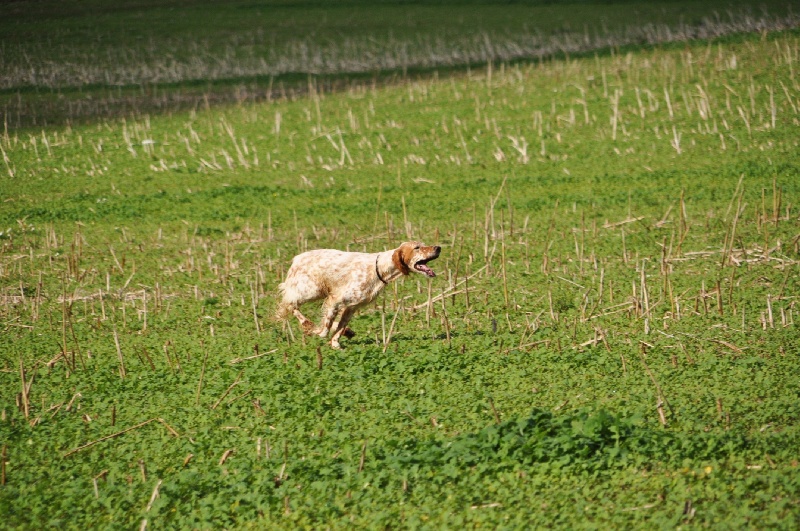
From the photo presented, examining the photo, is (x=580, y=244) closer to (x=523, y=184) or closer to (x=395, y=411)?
(x=523, y=184)

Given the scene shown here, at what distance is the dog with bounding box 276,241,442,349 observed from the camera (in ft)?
35.0

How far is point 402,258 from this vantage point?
1066cm

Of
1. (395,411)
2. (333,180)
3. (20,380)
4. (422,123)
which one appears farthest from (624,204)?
(20,380)

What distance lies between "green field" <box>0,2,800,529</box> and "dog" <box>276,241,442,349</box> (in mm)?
385

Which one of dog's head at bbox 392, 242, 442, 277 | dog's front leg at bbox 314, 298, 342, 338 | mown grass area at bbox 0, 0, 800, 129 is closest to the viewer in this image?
dog's head at bbox 392, 242, 442, 277

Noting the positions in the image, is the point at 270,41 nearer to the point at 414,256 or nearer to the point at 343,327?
the point at 343,327

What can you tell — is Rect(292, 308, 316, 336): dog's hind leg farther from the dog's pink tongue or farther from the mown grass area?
the mown grass area

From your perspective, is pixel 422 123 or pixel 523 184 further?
pixel 422 123

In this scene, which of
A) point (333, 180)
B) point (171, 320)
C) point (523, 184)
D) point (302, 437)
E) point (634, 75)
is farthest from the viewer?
point (634, 75)

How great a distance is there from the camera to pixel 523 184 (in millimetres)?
19812

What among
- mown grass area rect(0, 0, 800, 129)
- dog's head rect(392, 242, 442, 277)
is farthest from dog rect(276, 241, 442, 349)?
mown grass area rect(0, 0, 800, 129)

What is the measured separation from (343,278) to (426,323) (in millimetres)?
1361

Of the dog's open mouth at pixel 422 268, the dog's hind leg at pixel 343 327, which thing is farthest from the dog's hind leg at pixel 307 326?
the dog's open mouth at pixel 422 268

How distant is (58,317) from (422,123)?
13510 mm
